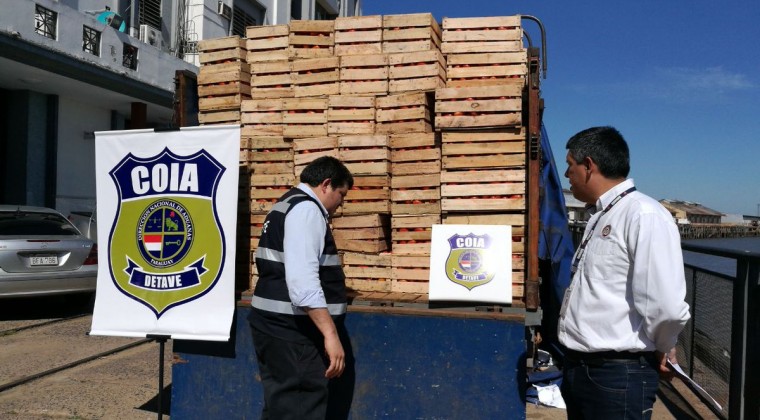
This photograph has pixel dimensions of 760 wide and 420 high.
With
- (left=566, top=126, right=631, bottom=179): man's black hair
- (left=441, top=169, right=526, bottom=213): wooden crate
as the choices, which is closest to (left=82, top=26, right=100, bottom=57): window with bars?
(left=441, top=169, right=526, bottom=213): wooden crate

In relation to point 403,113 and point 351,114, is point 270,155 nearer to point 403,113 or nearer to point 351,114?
point 351,114

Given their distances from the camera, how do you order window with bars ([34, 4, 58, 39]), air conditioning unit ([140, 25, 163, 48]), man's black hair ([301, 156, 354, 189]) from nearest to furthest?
man's black hair ([301, 156, 354, 189])
window with bars ([34, 4, 58, 39])
air conditioning unit ([140, 25, 163, 48])

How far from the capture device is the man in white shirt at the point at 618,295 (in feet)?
8.25

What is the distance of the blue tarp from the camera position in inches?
231

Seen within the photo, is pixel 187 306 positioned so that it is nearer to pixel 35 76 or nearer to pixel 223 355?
pixel 223 355

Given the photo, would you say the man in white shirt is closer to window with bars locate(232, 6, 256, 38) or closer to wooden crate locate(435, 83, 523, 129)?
wooden crate locate(435, 83, 523, 129)

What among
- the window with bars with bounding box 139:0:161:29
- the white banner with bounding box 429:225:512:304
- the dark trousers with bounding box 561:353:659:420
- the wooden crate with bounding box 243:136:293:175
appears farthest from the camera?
the window with bars with bounding box 139:0:161:29

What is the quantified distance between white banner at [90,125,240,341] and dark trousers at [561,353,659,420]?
268cm

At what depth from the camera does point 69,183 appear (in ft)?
53.8

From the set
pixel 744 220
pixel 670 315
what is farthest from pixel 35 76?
pixel 744 220

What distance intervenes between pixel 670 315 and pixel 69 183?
1681 centimetres

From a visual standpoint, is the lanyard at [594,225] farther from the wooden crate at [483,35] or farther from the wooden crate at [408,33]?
the wooden crate at [408,33]

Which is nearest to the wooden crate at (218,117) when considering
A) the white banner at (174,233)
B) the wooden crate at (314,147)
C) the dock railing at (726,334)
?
the wooden crate at (314,147)

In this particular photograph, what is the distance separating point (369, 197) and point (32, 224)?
22.0ft
